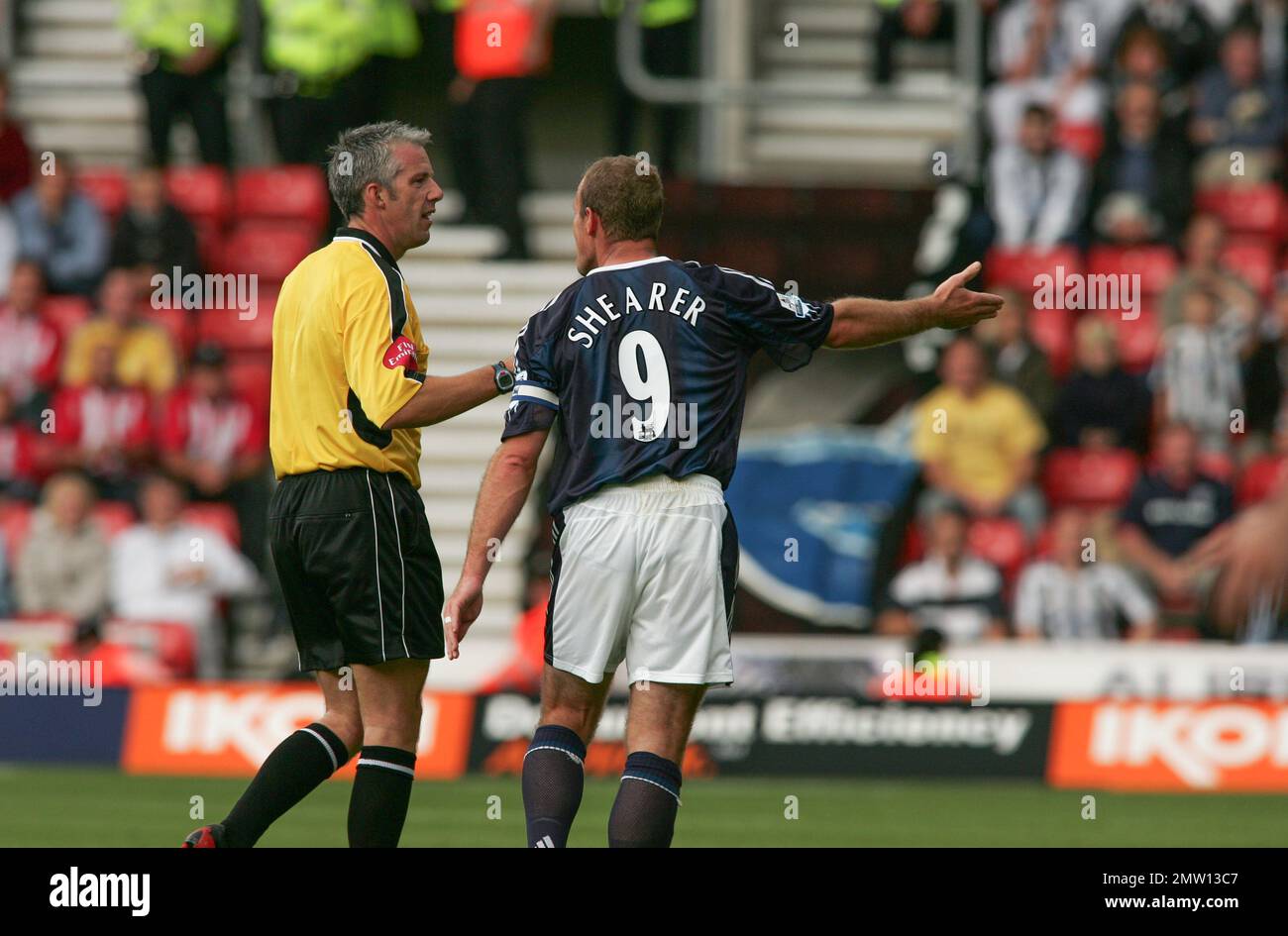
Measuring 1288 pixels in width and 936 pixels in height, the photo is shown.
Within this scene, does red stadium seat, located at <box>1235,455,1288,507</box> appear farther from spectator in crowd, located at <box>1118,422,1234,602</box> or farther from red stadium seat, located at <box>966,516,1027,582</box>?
red stadium seat, located at <box>966,516,1027,582</box>

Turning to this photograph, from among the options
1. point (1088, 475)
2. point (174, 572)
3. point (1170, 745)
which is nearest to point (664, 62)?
point (1088, 475)

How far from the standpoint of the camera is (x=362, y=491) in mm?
6809

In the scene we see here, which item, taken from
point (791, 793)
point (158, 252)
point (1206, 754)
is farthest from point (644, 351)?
point (158, 252)

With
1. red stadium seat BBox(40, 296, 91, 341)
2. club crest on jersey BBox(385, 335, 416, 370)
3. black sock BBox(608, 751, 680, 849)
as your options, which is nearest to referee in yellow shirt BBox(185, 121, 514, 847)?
club crest on jersey BBox(385, 335, 416, 370)

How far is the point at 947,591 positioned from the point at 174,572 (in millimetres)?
4821

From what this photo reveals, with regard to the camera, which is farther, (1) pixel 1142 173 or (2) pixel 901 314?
(1) pixel 1142 173

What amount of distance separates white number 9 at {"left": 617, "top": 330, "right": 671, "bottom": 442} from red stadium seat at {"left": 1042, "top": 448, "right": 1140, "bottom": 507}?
837cm

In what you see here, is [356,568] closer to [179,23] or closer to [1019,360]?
[1019,360]

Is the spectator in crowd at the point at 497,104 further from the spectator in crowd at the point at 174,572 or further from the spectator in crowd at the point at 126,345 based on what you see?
the spectator in crowd at the point at 174,572

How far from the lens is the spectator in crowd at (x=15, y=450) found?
14516mm

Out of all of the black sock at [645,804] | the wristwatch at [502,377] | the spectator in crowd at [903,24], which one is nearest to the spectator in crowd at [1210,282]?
the spectator in crowd at [903,24]

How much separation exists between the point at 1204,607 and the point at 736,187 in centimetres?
405

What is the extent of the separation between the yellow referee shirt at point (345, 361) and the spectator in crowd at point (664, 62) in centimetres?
847

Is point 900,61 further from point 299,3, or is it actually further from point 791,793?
point 791,793
